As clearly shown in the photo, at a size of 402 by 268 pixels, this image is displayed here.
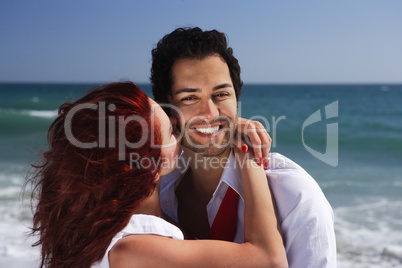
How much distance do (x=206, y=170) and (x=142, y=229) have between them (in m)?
1.11

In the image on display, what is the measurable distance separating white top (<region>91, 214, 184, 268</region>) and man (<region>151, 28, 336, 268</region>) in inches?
23.8

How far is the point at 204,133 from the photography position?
267 centimetres

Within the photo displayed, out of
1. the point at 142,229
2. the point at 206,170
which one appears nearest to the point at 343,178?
the point at 206,170

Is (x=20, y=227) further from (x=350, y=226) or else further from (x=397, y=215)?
(x=397, y=215)

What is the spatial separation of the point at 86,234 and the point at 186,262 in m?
0.45

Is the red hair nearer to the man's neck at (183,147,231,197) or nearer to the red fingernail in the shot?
the red fingernail

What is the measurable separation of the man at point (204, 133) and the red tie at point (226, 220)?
27 mm

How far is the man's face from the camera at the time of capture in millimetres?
2600

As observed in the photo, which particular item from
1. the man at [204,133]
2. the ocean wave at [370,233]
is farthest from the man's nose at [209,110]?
the ocean wave at [370,233]

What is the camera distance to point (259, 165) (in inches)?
88.9

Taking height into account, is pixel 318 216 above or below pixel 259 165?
below

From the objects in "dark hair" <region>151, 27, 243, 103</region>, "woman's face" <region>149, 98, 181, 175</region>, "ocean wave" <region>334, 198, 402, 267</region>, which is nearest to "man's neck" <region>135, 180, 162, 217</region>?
"woman's face" <region>149, 98, 181, 175</region>

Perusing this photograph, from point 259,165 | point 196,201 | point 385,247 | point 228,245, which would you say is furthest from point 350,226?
point 228,245

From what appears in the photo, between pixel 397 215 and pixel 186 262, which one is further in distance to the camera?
pixel 397 215
